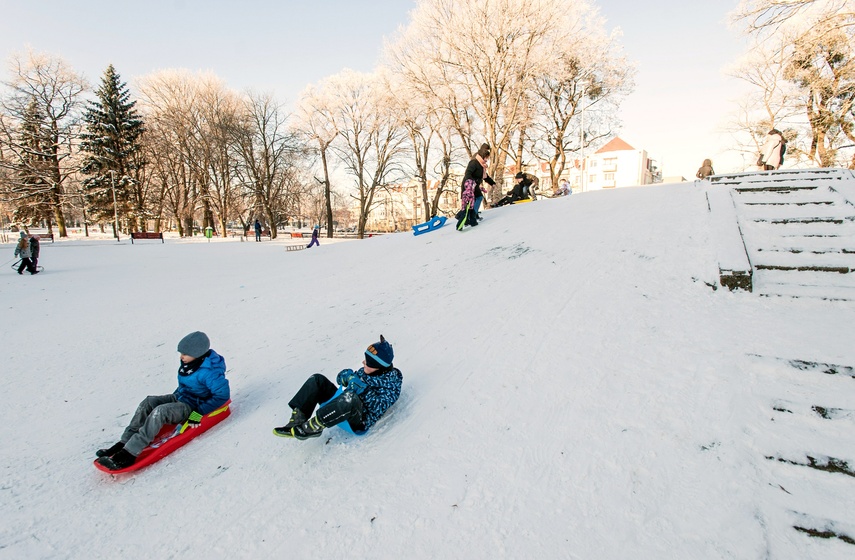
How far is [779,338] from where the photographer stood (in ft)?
10.00

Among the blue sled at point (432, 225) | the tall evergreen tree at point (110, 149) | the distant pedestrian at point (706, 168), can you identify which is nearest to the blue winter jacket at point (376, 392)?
the blue sled at point (432, 225)

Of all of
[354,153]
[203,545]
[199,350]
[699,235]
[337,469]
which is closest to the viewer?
[203,545]

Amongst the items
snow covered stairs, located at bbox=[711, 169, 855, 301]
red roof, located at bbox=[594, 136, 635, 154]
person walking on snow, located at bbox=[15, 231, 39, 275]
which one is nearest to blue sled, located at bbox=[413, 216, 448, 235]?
snow covered stairs, located at bbox=[711, 169, 855, 301]

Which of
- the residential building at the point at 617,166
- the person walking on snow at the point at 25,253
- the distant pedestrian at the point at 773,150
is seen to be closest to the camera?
the distant pedestrian at the point at 773,150

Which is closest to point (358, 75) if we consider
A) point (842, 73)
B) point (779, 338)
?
point (842, 73)

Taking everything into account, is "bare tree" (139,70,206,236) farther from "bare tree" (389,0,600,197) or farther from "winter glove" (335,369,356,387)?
"winter glove" (335,369,356,387)

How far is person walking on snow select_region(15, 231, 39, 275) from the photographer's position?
11.5 m

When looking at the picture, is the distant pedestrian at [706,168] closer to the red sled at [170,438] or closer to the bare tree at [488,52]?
the bare tree at [488,52]

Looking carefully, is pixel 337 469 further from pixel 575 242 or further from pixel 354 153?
pixel 354 153

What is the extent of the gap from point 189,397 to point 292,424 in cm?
125

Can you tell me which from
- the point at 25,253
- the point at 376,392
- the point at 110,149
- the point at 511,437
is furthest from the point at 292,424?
the point at 110,149

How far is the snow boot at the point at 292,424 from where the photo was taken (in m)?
2.90

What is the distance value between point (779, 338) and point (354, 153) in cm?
3041

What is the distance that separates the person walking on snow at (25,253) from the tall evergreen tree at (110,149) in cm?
2470
